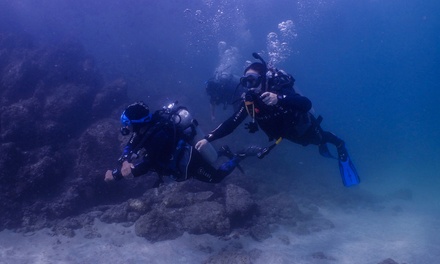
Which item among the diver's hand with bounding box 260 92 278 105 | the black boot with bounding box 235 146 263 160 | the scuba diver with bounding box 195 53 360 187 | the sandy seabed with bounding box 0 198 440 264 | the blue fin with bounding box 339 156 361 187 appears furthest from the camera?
the black boot with bounding box 235 146 263 160

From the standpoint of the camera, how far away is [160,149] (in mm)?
5660

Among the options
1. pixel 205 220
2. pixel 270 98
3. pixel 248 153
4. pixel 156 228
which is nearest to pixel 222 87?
pixel 248 153

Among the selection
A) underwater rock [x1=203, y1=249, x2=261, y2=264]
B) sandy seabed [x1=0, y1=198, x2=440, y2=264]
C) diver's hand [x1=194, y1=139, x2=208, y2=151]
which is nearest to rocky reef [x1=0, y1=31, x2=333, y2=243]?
sandy seabed [x1=0, y1=198, x2=440, y2=264]

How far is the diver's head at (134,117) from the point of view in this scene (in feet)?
18.7

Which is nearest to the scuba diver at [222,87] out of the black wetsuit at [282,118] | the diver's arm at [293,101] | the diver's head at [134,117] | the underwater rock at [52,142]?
the underwater rock at [52,142]

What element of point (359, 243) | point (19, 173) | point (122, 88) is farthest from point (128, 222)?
point (122, 88)

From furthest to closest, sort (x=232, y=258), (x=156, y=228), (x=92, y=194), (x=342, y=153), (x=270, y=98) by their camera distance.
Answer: (x=92, y=194) → (x=156, y=228) → (x=342, y=153) → (x=232, y=258) → (x=270, y=98)

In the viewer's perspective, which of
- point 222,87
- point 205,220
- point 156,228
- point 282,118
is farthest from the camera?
point 222,87

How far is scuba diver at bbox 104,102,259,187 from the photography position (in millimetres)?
5684

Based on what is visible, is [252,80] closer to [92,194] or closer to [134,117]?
[134,117]

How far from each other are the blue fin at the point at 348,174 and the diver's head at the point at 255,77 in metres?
4.05

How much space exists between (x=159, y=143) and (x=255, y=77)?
245 cm

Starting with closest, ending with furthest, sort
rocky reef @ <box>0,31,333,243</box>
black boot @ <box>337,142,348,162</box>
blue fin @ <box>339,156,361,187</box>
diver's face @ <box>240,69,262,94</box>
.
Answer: diver's face @ <box>240,69,262,94</box> → blue fin @ <box>339,156,361,187</box> → black boot @ <box>337,142,348,162</box> → rocky reef @ <box>0,31,333,243</box>

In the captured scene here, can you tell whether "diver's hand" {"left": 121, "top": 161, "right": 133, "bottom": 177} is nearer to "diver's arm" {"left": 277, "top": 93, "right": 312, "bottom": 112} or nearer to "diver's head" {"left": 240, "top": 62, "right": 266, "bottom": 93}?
"diver's head" {"left": 240, "top": 62, "right": 266, "bottom": 93}
